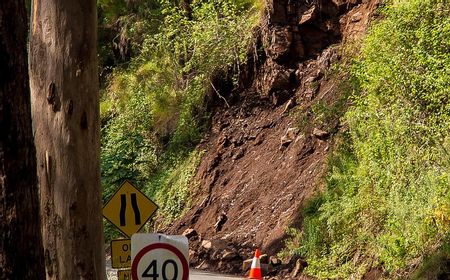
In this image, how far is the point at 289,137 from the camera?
72.0 feet

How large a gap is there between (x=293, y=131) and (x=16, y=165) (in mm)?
16412

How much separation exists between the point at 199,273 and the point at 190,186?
6.57m

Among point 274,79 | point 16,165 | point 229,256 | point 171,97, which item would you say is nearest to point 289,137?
point 274,79

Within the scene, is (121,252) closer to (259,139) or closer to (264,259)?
(264,259)

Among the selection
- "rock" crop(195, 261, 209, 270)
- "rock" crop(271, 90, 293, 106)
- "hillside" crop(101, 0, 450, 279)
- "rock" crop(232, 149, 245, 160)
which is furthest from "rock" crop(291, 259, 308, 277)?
"rock" crop(271, 90, 293, 106)

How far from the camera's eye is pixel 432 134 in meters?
15.9

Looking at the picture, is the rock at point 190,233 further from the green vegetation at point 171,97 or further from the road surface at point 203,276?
the road surface at point 203,276

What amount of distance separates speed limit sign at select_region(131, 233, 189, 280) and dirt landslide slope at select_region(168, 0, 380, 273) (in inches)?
411

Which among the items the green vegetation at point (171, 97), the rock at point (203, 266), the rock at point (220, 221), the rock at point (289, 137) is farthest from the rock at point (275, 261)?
the green vegetation at point (171, 97)

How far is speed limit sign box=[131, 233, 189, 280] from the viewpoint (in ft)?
26.6

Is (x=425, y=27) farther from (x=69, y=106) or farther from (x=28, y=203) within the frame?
(x=28, y=203)

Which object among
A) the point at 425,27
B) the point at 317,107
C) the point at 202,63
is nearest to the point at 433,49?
the point at 425,27

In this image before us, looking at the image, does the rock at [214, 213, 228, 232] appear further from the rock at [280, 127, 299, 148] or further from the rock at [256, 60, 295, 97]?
the rock at [256, 60, 295, 97]

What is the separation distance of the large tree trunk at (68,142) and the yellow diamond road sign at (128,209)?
2.35 metres
